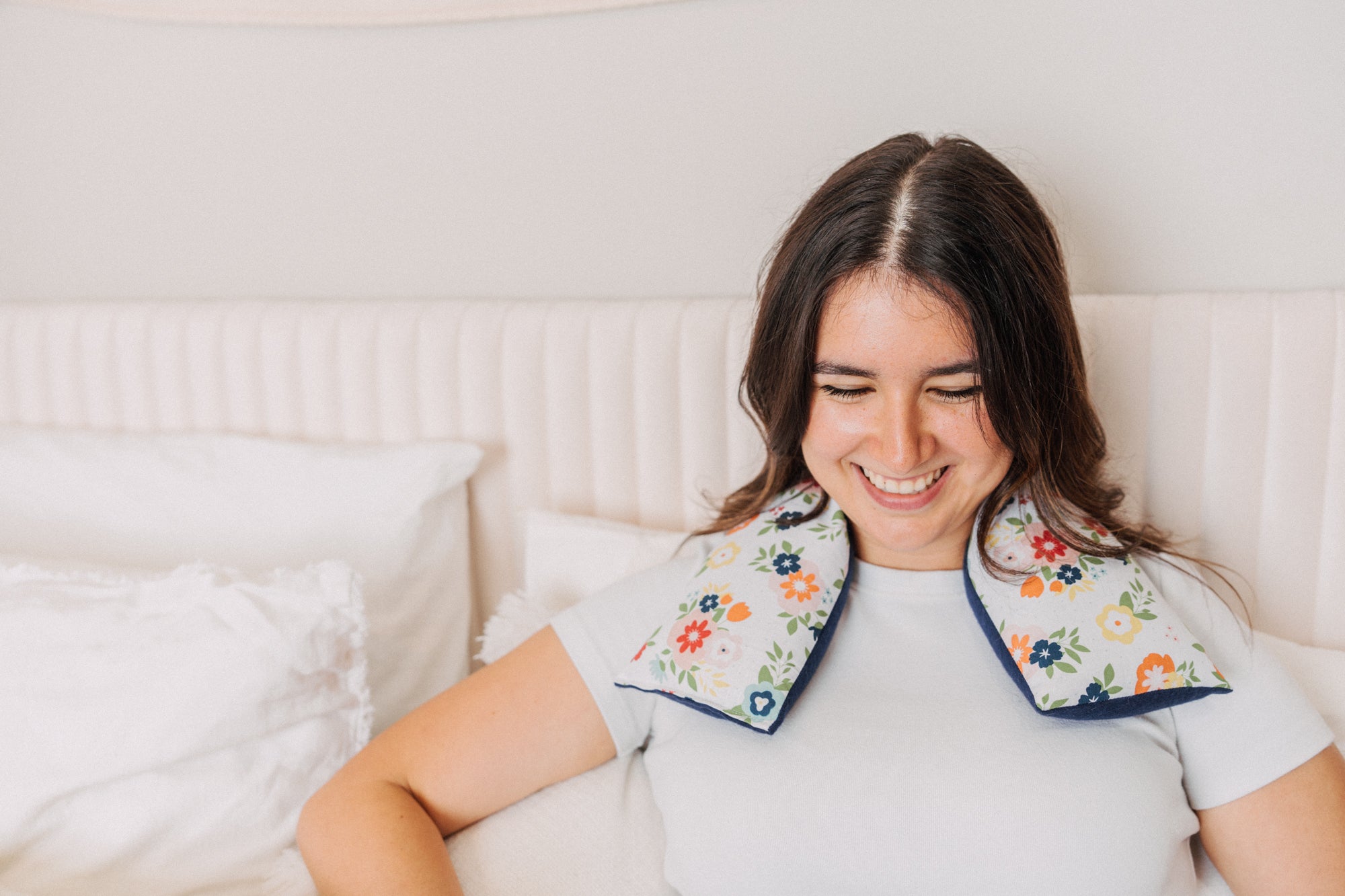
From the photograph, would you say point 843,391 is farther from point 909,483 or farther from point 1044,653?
point 1044,653

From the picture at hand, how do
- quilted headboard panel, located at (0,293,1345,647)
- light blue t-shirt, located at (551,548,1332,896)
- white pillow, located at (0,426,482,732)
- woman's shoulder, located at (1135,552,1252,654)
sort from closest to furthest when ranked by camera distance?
light blue t-shirt, located at (551,548,1332,896)
woman's shoulder, located at (1135,552,1252,654)
quilted headboard panel, located at (0,293,1345,647)
white pillow, located at (0,426,482,732)

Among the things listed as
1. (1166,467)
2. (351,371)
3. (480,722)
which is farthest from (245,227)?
(1166,467)

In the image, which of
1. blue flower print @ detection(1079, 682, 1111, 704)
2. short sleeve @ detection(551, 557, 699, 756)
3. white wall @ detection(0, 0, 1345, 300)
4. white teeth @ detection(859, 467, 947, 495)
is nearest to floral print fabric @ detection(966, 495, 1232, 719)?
blue flower print @ detection(1079, 682, 1111, 704)

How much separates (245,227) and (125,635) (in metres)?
0.78

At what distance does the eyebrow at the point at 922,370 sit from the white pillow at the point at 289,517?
0.62 m

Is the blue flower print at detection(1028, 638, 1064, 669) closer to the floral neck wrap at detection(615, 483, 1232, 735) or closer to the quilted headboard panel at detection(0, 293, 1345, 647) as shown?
the floral neck wrap at detection(615, 483, 1232, 735)

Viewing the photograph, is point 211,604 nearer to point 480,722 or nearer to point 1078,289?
point 480,722

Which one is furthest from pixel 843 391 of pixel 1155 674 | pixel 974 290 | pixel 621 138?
pixel 621 138

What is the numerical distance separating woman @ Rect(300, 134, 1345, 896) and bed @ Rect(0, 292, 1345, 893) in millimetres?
84

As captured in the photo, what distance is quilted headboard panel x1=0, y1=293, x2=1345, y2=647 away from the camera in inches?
44.4

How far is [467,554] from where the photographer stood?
4.64 ft

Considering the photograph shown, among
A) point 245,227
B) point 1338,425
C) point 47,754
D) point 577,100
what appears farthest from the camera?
point 245,227

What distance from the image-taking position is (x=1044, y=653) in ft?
2.82

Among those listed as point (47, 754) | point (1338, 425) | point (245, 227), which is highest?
point (245, 227)
